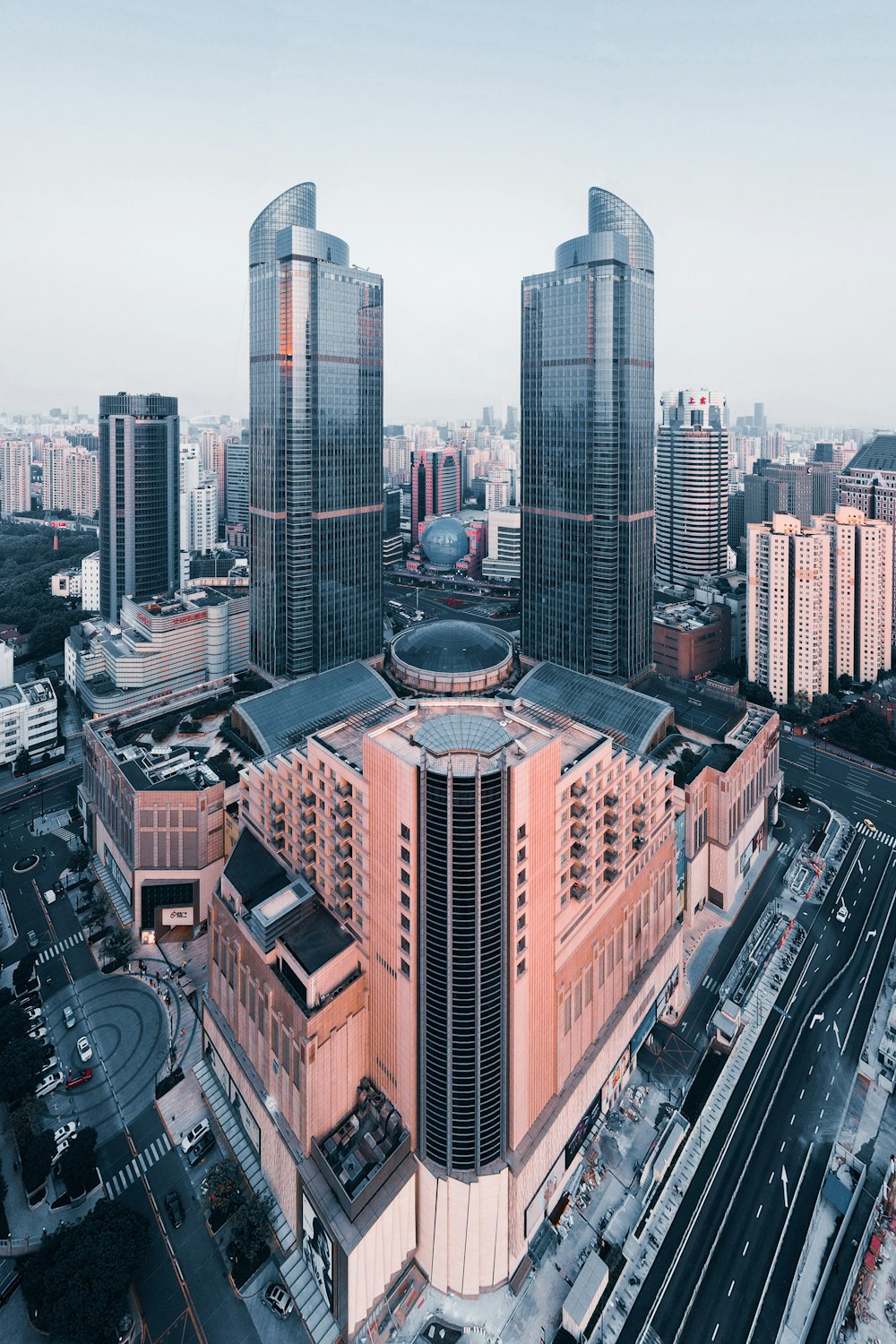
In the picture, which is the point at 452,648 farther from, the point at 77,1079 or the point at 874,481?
the point at 874,481

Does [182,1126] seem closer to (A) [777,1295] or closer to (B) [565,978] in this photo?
(B) [565,978]

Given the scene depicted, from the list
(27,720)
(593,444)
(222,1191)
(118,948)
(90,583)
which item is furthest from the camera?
(90,583)

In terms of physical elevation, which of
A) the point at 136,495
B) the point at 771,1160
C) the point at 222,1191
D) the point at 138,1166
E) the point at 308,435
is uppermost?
the point at 308,435

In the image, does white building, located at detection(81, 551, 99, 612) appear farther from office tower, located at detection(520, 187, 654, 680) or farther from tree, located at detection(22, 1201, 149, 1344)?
tree, located at detection(22, 1201, 149, 1344)

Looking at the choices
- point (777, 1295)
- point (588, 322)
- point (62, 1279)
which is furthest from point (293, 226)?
point (777, 1295)

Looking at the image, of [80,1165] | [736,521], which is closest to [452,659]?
[80,1165]

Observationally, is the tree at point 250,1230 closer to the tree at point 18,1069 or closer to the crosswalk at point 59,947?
the tree at point 18,1069

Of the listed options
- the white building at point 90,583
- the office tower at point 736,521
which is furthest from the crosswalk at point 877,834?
the white building at point 90,583
